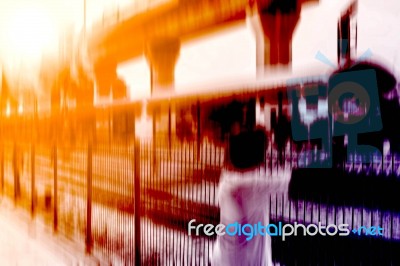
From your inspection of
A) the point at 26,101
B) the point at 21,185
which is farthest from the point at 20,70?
the point at 21,185

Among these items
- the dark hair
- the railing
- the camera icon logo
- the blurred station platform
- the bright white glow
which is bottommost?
the blurred station platform

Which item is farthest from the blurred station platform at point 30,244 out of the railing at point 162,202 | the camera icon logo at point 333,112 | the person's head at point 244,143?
the camera icon logo at point 333,112

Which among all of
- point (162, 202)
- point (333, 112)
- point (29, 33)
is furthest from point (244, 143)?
point (29, 33)

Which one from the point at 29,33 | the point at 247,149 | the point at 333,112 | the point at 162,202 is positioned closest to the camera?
the point at 333,112

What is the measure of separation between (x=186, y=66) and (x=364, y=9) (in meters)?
0.70

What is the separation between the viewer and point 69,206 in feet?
6.79

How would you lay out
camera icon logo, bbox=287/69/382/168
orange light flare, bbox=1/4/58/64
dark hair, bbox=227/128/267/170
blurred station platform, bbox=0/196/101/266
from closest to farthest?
camera icon logo, bbox=287/69/382/168
dark hair, bbox=227/128/267/170
blurred station platform, bbox=0/196/101/266
orange light flare, bbox=1/4/58/64

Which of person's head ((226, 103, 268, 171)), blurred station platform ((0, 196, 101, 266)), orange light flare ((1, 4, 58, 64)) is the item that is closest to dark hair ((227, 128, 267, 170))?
person's head ((226, 103, 268, 171))

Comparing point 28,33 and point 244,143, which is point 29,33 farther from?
point 244,143

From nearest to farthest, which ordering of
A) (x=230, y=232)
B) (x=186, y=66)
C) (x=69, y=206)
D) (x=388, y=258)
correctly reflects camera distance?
1. (x=388, y=258)
2. (x=230, y=232)
3. (x=186, y=66)
4. (x=69, y=206)

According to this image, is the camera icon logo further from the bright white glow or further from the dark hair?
the bright white glow

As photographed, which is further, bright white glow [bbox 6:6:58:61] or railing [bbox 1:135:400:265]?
bright white glow [bbox 6:6:58:61]

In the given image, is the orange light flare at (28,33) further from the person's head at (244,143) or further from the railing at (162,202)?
the person's head at (244,143)

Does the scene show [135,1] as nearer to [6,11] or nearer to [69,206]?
[69,206]
